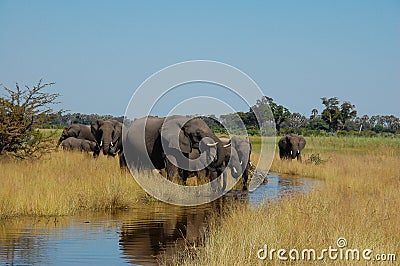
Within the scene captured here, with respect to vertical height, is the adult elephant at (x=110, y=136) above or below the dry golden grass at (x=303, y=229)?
above

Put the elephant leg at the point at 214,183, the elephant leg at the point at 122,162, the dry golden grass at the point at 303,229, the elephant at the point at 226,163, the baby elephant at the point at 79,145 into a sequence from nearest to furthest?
the dry golden grass at the point at 303,229 → the elephant leg at the point at 214,183 → the elephant at the point at 226,163 → the elephant leg at the point at 122,162 → the baby elephant at the point at 79,145

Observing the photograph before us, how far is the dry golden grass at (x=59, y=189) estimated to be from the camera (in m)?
13.0

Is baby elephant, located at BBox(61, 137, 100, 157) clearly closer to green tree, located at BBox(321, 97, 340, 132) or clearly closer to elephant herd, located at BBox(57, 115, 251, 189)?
elephant herd, located at BBox(57, 115, 251, 189)

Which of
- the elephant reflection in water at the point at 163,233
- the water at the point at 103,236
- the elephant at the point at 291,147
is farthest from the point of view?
the elephant at the point at 291,147

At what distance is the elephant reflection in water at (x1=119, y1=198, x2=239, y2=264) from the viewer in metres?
10.4

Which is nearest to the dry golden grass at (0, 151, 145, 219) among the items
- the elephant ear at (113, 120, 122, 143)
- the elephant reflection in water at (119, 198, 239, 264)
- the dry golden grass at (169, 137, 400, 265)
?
the elephant reflection in water at (119, 198, 239, 264)

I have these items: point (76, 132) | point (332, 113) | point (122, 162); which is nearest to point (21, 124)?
point (122, 162)

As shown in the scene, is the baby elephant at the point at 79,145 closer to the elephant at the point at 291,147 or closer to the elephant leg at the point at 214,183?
the elephant at the point at 291,147

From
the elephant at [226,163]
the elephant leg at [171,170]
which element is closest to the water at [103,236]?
the elephant leg at [171,170]

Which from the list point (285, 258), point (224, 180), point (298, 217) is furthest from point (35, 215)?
point (224, 180)

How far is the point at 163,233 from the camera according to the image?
39.4 feet

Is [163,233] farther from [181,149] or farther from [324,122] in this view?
[324,122]

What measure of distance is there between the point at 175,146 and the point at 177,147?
4.1 inches

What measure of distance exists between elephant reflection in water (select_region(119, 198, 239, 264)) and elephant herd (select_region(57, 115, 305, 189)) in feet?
11.5
